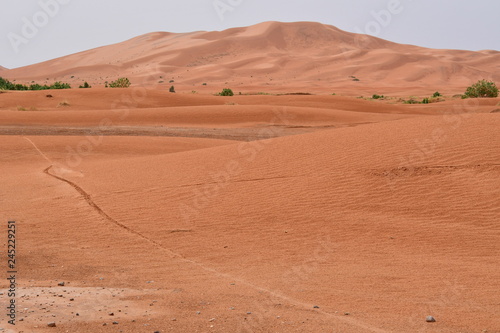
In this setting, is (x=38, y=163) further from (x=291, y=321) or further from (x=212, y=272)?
(x=291, y=321)

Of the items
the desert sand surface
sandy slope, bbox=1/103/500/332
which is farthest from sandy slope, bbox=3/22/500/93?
sandy slope, bbox=1/103/500/332

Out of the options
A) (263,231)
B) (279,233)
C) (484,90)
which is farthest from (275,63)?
(279,233)

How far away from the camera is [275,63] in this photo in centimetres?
10875

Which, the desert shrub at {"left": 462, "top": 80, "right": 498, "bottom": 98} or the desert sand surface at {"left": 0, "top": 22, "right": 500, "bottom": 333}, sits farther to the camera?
the desert shrub at {"left": 462, "top": 80, "right": 498, "bottom": 98}

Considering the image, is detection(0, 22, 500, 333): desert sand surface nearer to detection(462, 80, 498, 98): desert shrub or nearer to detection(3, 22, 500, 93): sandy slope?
detection(462, 80, 498, 98): desert shrub

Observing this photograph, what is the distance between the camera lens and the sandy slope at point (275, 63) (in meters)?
92.4

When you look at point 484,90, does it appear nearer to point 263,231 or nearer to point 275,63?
point 263,231

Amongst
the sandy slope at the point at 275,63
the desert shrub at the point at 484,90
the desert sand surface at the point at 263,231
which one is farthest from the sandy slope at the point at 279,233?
the sandy slope at the point at 275,63

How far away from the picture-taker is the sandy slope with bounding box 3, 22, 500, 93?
92.4 m

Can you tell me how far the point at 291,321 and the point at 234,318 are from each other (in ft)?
2.11

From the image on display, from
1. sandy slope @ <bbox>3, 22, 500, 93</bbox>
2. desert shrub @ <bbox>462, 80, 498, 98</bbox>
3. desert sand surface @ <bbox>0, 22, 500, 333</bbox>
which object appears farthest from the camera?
sandy slope @ <bbox>3, 22, 500, 93</bbox>

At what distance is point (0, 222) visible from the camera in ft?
38.3

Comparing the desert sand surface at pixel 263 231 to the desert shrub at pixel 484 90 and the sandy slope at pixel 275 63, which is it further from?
the sandy slope at pixel 275 63

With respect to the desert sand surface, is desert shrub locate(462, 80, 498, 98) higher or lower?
higher
